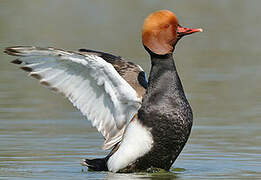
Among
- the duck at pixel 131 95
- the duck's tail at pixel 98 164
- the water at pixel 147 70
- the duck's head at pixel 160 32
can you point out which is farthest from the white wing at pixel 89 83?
the water at pixel 147 70

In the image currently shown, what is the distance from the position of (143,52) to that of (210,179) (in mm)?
12460

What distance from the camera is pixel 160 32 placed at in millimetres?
9477

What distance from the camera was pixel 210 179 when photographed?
9.38 m

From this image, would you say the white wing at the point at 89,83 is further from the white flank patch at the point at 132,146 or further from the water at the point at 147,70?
the water at the point at 147,70

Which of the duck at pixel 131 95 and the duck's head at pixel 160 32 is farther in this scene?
the duck's head at pixel 160 32

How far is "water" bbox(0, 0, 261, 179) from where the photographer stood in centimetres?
1035

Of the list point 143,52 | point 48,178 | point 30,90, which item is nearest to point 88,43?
point 143,52

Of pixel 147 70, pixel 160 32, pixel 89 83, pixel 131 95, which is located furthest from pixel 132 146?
pixel 147 70

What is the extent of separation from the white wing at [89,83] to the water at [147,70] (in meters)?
0.70

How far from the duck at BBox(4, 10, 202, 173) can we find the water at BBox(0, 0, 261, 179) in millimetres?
334

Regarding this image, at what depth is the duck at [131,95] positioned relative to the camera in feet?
30.4

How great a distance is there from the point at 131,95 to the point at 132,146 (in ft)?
1.94

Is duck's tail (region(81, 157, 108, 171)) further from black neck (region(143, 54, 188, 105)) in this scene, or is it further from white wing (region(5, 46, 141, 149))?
black neck (region(143, 54, 188, 105))

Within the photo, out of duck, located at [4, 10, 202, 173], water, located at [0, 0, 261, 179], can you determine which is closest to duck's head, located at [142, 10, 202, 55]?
duck, located at [4, 10, 202, 173]
